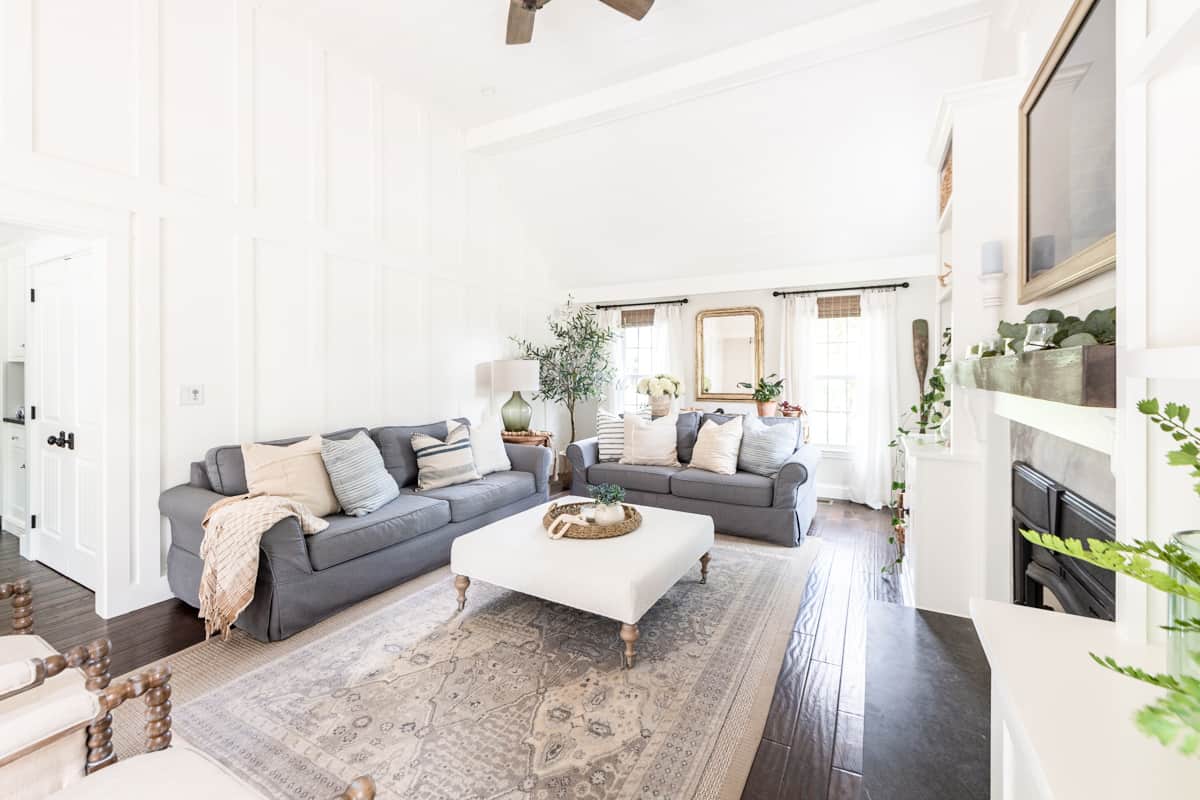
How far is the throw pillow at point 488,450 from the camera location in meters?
4.15

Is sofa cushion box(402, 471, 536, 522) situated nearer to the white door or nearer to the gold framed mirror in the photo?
the white door

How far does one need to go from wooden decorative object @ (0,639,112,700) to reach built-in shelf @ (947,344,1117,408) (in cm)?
205

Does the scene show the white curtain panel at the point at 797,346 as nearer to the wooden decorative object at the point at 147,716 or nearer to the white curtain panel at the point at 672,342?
the white curtain panel at the point at 672,342

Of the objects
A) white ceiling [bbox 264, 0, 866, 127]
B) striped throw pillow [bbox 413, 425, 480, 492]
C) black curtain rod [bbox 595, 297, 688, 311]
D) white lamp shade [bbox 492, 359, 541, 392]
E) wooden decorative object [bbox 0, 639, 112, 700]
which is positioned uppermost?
white ceiling [bbox 264, 0, 866, 127]

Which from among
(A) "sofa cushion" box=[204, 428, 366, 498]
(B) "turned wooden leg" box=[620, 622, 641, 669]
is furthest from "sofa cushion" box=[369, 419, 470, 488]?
(B) "turned wooden leg" box=[620, 622, 641, 669]

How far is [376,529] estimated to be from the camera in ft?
9.48

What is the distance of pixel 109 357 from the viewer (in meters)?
2.65

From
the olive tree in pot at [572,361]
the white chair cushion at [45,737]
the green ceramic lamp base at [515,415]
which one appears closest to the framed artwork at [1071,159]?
the white chair cushion at [45,737]

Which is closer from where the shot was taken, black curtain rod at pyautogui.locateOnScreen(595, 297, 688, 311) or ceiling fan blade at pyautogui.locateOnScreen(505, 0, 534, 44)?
ceiling fan blade at pyautogui.locateOnScreen(505, 0, 534, 44)

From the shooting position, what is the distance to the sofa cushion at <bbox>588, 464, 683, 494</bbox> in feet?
14.1

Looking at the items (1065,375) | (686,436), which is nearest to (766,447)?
(686,436)

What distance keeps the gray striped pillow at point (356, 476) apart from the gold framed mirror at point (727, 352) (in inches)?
147

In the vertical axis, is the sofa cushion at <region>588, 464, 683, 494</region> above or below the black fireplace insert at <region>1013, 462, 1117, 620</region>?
below

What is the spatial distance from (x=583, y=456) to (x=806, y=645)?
264 cm
